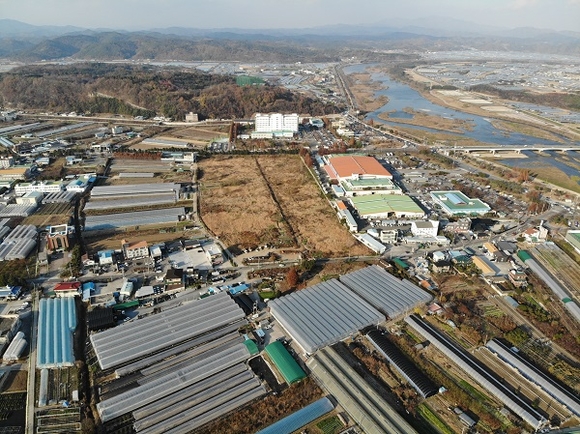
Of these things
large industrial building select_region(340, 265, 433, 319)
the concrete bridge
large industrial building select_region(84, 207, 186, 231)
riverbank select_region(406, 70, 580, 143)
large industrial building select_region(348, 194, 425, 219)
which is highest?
riverbank select_region(406, 70, 580, 143)

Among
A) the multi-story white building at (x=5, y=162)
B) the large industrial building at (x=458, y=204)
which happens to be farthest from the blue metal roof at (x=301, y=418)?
the multi-story white building at (x=5, y=162)

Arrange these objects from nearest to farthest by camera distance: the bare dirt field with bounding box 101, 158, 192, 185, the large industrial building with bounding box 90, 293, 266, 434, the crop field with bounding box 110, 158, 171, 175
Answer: the large industrial building with bounding box 90, 293, 266, 434, the bare dirt field with bounding box 101, 158, 192, 185, the crop field with bounding box 110, 158, 171, 175

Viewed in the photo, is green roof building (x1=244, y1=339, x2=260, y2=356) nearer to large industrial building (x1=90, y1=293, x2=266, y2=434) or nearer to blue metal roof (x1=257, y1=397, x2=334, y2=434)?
large industrial building (x1=90, y1=293, x2=266, y2=434)

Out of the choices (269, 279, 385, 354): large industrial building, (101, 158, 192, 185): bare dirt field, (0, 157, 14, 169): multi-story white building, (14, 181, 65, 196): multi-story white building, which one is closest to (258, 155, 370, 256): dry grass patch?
(269, 279, 385, 354): large industrial building


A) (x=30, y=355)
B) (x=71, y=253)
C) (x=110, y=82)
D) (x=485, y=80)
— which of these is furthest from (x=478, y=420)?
(x=485, y=80)

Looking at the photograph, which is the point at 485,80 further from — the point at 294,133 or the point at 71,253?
the point at 71,253

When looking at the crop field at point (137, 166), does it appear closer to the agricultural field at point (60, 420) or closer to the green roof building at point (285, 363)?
the green roof building at point (285, 363)

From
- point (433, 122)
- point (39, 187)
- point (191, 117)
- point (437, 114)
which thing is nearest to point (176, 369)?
point (39, 187)
